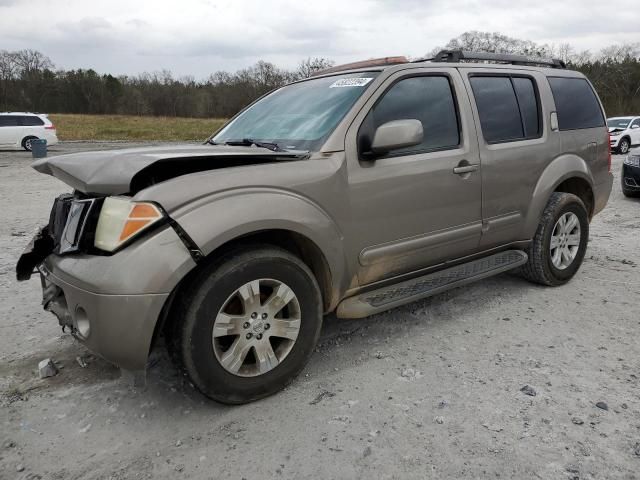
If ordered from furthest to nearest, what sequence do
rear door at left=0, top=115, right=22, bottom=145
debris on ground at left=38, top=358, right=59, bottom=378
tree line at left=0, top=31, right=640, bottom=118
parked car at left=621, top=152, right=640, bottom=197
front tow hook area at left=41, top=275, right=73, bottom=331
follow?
tree line at left=0, top=31, right=640, bottom=118 < rear door at left=0, top=115, right=22, bottom=145 < parked car at left=621, top=152, right=640, bottom=197 < debris on ground at left=38, top=358, right=59, bottom=378 < front tow hook area at left=41, top=275, right=73, bottom=331

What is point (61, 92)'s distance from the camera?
61.8 m

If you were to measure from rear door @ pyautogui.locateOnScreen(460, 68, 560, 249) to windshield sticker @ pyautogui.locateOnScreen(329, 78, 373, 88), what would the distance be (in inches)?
35.0

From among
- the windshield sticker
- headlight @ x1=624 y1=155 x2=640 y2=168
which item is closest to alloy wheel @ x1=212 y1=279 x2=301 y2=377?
the windshield sticker

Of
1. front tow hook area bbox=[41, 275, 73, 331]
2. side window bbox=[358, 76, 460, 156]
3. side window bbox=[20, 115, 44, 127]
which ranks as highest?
side window bbox=[20, 115, 44, 127]

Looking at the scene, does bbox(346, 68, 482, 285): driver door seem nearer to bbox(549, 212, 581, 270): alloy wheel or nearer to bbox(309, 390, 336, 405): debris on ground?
bbox(309, 390, 336, 405): debris on ground

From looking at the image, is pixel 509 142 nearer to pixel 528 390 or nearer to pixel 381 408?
pixel 528 390

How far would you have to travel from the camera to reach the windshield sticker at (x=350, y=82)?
10.4 ft

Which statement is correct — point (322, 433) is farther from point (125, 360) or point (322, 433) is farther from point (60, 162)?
point (60, 162)

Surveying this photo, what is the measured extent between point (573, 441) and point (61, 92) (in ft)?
233

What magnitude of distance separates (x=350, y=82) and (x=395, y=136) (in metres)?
0.65

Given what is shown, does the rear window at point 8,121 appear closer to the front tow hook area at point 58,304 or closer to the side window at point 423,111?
the front tow hook area at point 58,304

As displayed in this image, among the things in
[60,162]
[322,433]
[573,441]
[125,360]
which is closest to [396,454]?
[322,433]

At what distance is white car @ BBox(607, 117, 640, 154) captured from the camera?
19.3m

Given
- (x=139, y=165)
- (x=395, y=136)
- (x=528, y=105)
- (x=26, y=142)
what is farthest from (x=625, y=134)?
(x=26, y=142)
